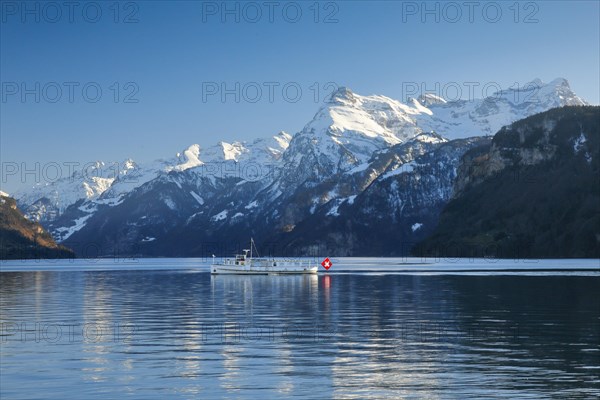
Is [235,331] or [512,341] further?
[235,331]

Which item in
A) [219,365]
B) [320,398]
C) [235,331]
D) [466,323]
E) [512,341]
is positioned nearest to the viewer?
[320,398]

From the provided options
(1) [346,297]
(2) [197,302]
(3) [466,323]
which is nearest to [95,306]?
(2) [197,302]

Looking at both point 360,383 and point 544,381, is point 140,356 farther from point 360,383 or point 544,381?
point 544,381

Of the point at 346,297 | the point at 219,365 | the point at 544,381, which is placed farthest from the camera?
the point at 346,297

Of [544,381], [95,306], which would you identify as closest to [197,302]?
[95,306]

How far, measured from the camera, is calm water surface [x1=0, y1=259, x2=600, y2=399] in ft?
160

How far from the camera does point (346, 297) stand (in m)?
132

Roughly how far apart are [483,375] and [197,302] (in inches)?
2959

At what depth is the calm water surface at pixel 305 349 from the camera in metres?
48.7

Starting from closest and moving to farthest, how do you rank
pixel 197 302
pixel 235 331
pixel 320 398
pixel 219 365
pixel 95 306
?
pixel 320 398 < pixel 219 365 < pixel 235 331 < pixel 95 306 < pixel 197 302

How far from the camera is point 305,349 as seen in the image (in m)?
65.3

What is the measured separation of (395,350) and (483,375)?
12952 mm

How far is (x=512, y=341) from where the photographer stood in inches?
2741

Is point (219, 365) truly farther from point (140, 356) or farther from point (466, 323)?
point (466, 323)
